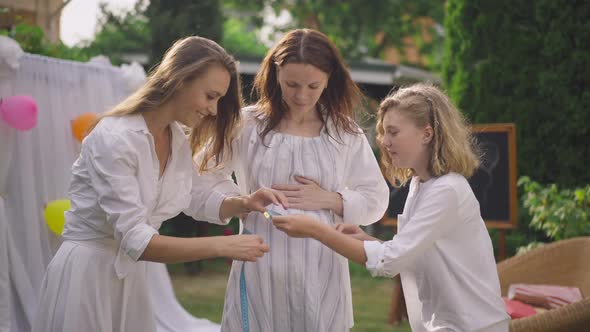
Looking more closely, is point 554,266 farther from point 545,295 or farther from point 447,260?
point 447,260

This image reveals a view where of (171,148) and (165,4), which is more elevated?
(165,4)

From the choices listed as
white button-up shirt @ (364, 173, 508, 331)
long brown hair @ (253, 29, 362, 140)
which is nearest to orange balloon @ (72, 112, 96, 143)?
long brown hair @ (253, 29, 362, 140)

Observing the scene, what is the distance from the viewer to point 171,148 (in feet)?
8.48

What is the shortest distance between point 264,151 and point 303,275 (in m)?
0.47

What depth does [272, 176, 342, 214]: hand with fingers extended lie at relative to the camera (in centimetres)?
257

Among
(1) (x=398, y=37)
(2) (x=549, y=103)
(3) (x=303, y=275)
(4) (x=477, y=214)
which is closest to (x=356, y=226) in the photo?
(3) (x=303, y=275)

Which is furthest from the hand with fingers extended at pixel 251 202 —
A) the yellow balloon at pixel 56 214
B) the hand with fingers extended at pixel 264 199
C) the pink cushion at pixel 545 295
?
the yellow balloon at pixel 56 214

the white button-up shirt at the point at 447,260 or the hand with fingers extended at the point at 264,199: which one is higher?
the hand with fingers extended at the point at 264,199

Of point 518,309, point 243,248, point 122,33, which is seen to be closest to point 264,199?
point 243,248

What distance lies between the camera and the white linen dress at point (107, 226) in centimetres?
229

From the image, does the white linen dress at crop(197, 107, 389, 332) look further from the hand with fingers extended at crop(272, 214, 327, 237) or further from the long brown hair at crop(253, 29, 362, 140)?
the hand with fingers extended at crop(272, 214, 327, 237)

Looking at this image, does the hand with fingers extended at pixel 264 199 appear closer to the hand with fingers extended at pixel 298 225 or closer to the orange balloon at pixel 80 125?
the hand with fingers extended at pixel 298 225

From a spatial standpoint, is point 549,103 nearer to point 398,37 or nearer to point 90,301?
point 90,301

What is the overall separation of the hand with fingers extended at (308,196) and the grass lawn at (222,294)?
11.1 feet
